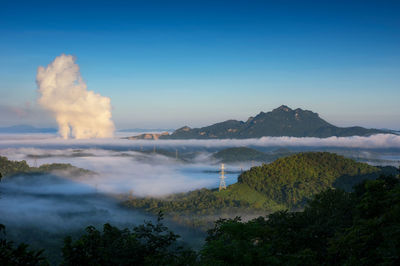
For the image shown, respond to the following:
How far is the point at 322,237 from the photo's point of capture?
105ft

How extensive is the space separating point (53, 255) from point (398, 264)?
403ft

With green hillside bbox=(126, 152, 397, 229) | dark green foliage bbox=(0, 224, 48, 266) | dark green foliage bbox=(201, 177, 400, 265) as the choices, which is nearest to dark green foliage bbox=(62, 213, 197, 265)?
dark green foliage bbox=(201, 177, 400, 265)

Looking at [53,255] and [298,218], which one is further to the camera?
[53,255]

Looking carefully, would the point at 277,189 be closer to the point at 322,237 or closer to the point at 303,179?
the point at 303,179

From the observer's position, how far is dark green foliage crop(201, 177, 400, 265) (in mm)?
18875

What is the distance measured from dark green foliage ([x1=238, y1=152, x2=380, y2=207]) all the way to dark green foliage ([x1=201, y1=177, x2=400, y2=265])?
14467 cm

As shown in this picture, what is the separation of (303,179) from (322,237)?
166471 millimetres

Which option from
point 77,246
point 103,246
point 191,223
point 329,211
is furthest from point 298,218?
point 191,223

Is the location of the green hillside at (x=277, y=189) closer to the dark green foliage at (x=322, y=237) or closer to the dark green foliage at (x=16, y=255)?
the dark green foliage at (x=322, y=237)

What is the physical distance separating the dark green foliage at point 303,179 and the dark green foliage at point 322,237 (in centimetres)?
14467

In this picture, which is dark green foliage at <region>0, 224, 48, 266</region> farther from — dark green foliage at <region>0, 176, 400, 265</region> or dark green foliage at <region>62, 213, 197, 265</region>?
dark green foliage at <region>62, 213, 197, 265</region>

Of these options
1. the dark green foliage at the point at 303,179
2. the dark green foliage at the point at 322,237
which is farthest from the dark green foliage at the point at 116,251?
the dark green foliage at the point at 303,179

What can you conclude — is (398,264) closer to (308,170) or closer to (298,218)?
(298,218)

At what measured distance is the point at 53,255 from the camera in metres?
118
